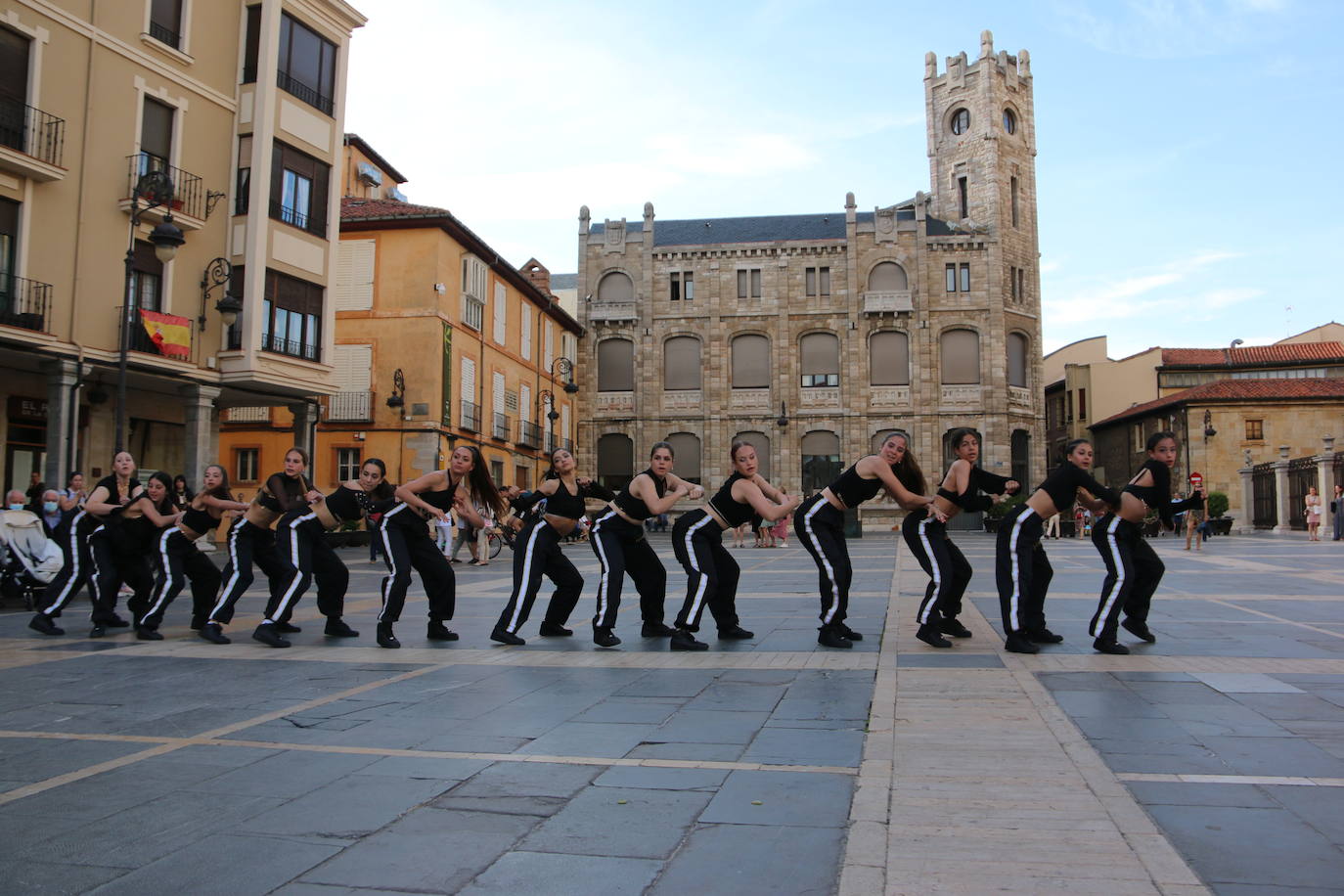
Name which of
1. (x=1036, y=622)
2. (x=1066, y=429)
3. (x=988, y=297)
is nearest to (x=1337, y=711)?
(x=1036, y=622)

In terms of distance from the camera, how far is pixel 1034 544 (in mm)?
8234

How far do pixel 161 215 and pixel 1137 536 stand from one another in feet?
67.3

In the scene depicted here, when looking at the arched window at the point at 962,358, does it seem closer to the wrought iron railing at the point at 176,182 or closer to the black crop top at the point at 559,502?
the wrought iron railing at the point at 176,182

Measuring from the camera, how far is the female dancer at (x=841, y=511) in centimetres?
817

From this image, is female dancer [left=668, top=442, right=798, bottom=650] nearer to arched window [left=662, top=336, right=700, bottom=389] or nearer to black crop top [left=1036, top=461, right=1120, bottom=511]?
black crop top [left=1036, top=461, right=1120, bottom=511]

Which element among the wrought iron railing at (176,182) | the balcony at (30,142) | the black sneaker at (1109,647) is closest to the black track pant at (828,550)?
the black sneaker at (1109,647)

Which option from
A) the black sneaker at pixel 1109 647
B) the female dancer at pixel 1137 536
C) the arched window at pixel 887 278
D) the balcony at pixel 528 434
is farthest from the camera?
the arched window at pixel 887 278

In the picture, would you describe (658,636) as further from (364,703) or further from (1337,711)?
(1337,711)

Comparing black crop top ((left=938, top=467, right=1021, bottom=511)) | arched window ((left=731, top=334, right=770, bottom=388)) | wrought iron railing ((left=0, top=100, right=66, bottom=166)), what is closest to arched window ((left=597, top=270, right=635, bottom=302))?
arched window ((left=731, top=334, right=770, bottom=388))

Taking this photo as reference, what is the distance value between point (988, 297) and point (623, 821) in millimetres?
49600

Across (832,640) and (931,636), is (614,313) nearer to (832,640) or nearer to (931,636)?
(832,640)

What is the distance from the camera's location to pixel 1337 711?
5.43 m

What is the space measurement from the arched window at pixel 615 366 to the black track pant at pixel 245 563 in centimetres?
4310

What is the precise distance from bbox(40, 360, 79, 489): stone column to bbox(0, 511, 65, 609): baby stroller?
788 cm
